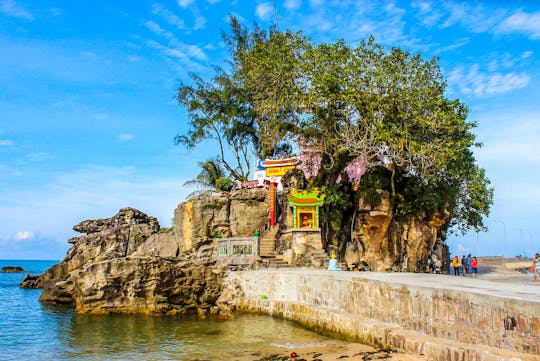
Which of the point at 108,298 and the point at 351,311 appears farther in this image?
the point at 108,298

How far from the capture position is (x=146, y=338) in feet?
49.3

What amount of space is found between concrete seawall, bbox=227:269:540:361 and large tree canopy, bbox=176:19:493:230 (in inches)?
427

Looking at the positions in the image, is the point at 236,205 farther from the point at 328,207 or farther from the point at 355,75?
the point at 355,75

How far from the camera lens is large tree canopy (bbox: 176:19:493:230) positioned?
77.7ft

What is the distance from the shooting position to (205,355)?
12.2m

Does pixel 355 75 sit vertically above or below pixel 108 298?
above

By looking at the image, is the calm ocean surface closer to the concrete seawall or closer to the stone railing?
the concrete seawall

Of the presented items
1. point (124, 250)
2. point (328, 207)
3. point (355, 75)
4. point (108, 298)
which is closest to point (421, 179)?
point (328, 207)

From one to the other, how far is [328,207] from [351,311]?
13.7 meters

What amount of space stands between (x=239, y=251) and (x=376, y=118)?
9.63 metres

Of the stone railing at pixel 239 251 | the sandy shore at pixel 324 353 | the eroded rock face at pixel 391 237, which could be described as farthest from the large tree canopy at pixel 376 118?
the sandy shore at pixel 324 353

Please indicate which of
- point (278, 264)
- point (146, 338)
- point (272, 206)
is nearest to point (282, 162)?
point (272, 206)

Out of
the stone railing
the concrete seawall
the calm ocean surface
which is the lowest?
the calm ocean surface

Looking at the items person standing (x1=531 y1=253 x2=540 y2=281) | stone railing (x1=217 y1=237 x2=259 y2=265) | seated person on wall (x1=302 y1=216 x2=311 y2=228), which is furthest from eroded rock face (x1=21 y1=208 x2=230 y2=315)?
person standing (x1=531 y1=253 x2=540 y2=281)
